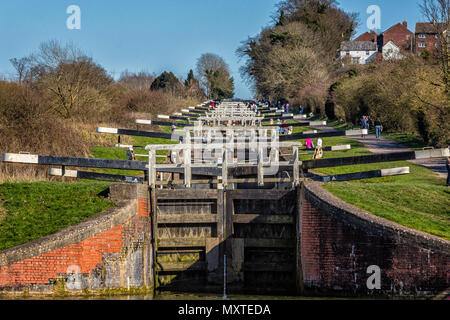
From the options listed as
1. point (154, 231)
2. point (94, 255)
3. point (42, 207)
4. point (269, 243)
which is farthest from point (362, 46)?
point (94, 255)

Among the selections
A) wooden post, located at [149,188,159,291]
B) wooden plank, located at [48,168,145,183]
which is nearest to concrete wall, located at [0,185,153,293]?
wooden post, located at [149,188,159,291]

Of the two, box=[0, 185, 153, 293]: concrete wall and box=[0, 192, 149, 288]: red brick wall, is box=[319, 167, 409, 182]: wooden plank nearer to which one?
box=[0, 185, 153, 293]: concrete wall

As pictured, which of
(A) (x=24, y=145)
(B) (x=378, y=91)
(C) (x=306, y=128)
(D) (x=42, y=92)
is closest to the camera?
(A) (x=24, y=145)

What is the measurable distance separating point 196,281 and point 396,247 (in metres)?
5.04

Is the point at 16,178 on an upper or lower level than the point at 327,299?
upper

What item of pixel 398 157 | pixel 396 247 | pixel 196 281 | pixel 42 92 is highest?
pixel 42 92

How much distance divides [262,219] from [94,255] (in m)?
4.20

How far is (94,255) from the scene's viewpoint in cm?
1335

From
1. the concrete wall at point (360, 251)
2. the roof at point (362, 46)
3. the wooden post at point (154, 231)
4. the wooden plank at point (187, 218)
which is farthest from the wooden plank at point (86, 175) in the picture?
the roof at point (362, 46)

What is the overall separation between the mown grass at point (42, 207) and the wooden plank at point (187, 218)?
56.3 inches

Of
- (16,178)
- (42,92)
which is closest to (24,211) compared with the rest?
(16,178)

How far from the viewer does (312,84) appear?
204 feet

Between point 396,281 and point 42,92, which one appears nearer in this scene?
point 396,281

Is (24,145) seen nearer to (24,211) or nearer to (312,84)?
(24,211)
